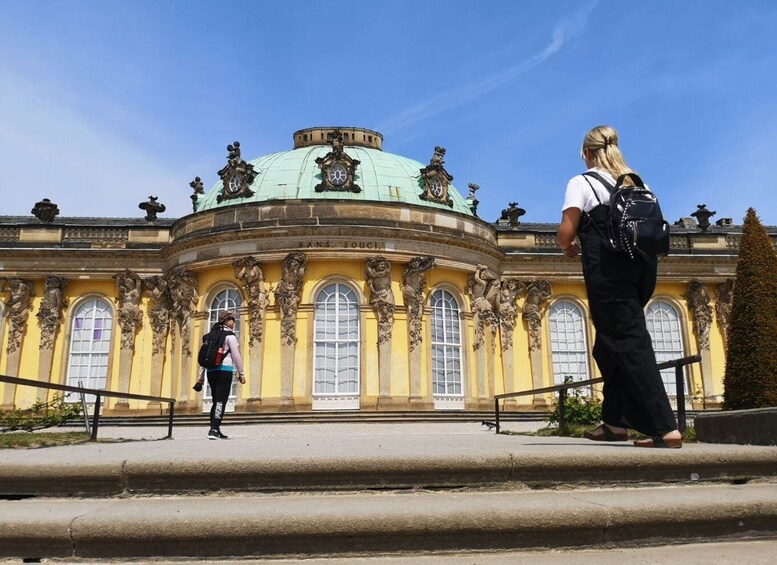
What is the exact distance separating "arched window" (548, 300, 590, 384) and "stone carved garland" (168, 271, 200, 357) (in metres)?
13.9

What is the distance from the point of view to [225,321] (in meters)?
11.7

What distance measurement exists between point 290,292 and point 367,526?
64.6 ft

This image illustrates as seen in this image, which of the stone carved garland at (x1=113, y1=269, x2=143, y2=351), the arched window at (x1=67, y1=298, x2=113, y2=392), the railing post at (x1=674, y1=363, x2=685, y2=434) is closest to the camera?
the railing post at (x1=674, y1=363, x2=685, y2=434)

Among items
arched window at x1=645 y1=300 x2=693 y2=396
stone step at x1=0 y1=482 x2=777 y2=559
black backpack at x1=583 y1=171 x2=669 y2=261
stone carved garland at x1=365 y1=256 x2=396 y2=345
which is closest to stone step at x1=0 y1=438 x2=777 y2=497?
stone step at x1=0 y1=482 x2=777 y2=559

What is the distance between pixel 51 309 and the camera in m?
25.8

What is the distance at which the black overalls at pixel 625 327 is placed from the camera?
4648 mm

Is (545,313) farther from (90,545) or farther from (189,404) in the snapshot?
(90,545)

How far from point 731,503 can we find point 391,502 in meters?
1.71

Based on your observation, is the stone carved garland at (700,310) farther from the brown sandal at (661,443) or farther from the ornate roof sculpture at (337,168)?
the brown sandal at (661,443)

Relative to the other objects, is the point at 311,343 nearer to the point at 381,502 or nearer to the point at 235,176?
the point at 235,176

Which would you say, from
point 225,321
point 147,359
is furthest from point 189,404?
point 225,321

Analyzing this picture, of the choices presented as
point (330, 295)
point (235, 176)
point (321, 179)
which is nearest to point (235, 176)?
point (235, 176)

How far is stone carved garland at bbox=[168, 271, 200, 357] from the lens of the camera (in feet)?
78.9

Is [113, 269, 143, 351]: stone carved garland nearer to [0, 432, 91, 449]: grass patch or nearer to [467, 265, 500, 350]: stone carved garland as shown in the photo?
[467, 265, 500, 350]: stone carved garland
